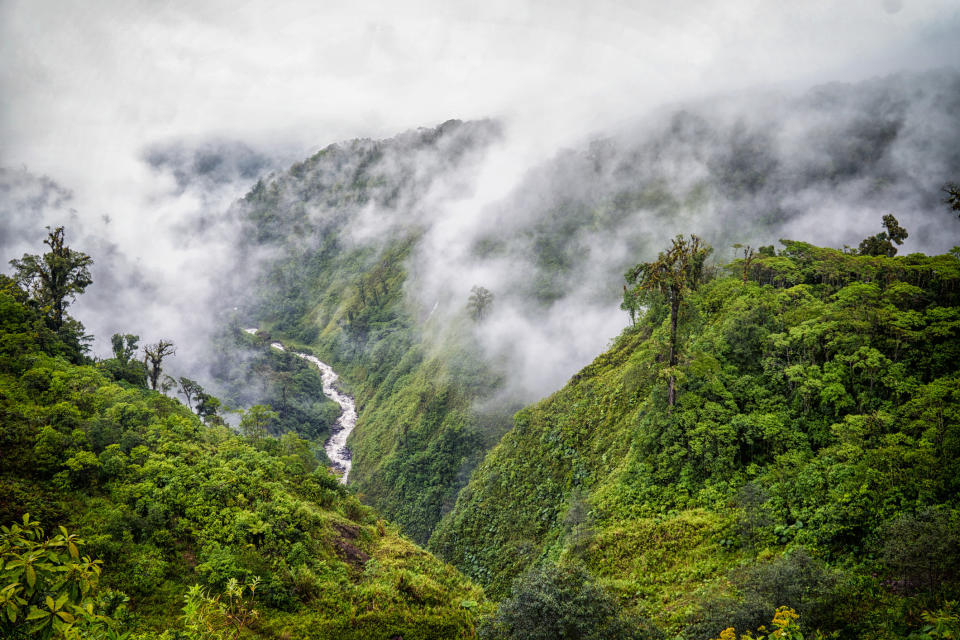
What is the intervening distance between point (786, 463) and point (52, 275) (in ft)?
182

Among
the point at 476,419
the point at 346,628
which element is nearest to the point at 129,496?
the point at 346,628

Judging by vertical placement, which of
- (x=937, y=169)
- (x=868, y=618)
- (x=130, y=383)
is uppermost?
(x=937, y=169)

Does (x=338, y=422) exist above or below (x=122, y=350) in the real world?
above

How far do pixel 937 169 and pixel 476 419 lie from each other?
311ft

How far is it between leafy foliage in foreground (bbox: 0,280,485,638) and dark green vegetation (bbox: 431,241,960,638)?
7348 mm

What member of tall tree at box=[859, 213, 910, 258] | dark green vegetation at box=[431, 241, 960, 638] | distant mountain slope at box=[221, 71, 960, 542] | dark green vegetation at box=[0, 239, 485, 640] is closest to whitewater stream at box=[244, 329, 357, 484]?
distant mountain slope at box=[221, 71, 960, 542]

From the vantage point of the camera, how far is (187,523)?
20.0 meters

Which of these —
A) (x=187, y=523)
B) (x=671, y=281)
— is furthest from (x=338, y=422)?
(x=671, y=281)

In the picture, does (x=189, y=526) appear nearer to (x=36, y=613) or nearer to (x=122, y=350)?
(x=36, y=613)

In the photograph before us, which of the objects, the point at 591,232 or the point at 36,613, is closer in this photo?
the point at 36,613

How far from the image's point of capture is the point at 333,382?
479 ft

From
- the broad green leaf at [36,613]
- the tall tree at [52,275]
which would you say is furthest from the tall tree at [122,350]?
the broad green leaf at [36,613]

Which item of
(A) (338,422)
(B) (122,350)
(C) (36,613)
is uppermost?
(A) (338,422)

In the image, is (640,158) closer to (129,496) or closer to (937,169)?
(937,169)
